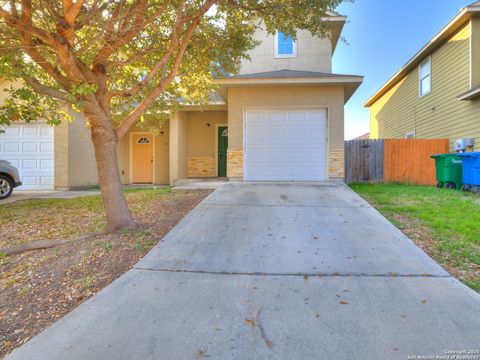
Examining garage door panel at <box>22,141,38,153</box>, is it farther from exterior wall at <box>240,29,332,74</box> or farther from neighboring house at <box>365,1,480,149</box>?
neighboring house at <box>365,1,480,149</box>

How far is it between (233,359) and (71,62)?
444 cm

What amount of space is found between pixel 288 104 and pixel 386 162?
4.79 m

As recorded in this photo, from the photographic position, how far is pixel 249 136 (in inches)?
374

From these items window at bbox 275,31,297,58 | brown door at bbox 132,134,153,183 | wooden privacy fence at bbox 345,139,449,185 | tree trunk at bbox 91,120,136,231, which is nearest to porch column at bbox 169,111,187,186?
brown door at bbox 132,134,153,183

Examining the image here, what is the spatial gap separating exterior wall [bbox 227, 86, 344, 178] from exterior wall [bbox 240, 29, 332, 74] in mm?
1699

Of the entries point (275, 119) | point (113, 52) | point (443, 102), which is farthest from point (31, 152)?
point (443, 102)

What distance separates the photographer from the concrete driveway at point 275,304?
7.17 feet

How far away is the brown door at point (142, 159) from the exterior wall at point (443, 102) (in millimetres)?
12034

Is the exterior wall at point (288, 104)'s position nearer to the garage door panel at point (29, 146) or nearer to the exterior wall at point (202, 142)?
the exterior wall at point (202, 142)

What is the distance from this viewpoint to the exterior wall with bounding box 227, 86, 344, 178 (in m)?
9.10

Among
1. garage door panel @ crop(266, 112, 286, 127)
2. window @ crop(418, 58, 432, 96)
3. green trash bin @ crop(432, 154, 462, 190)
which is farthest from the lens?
window @ crop(418, 58, 432, 96)

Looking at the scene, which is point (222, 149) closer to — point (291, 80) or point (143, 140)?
point (143, 140)

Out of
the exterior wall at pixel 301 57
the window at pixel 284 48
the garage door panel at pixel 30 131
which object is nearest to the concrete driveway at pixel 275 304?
the exterior wall at pixel 301 57

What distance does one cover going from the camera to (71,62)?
14.3ft
